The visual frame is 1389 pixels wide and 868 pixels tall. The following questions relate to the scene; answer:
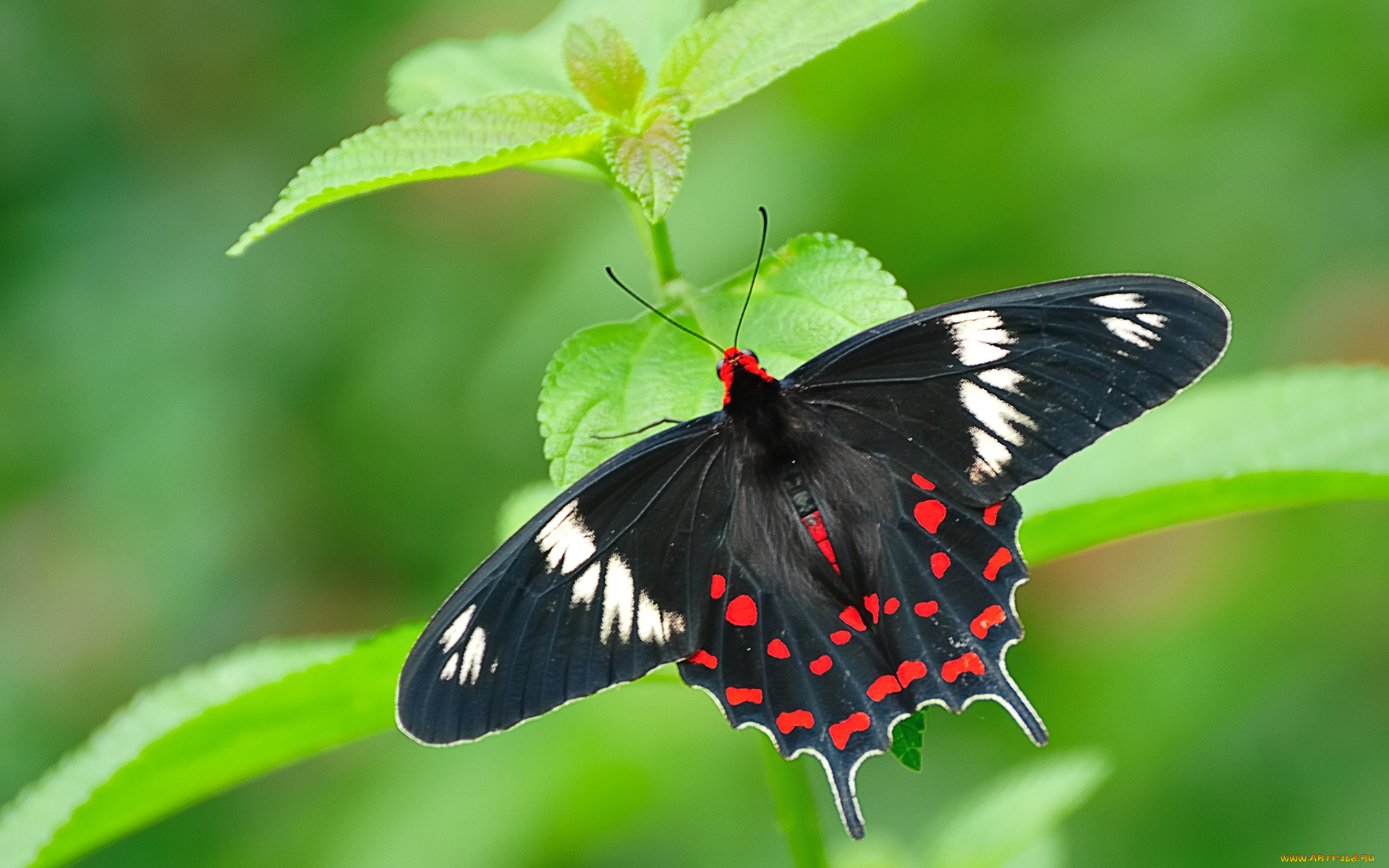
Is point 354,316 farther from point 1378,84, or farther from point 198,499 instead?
point 1378,84

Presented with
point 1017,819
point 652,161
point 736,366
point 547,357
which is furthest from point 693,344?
point 547,357

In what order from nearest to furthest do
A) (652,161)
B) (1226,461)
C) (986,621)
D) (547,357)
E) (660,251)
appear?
(652,161) → (660,251) → (986,621) → (1226,461) → (547,357)

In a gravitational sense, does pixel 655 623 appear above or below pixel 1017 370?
below

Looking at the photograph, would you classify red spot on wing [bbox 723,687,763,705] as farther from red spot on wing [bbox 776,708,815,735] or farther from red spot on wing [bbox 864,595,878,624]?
red spot on wing [bbox 864,595,878,624]

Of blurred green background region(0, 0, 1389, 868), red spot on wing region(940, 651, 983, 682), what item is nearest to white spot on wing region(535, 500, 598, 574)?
red spot on wing region(940, 651, 983, 682)

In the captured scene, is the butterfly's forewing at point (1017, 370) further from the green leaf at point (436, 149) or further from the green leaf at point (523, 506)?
the green leaf at point (523, 506)

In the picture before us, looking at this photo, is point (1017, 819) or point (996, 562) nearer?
point (996, 562)

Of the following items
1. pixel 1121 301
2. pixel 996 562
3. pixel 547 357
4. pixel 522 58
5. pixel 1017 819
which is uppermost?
pixel 547 357

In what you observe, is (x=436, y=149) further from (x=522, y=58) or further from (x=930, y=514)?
(x=930, y=514)
